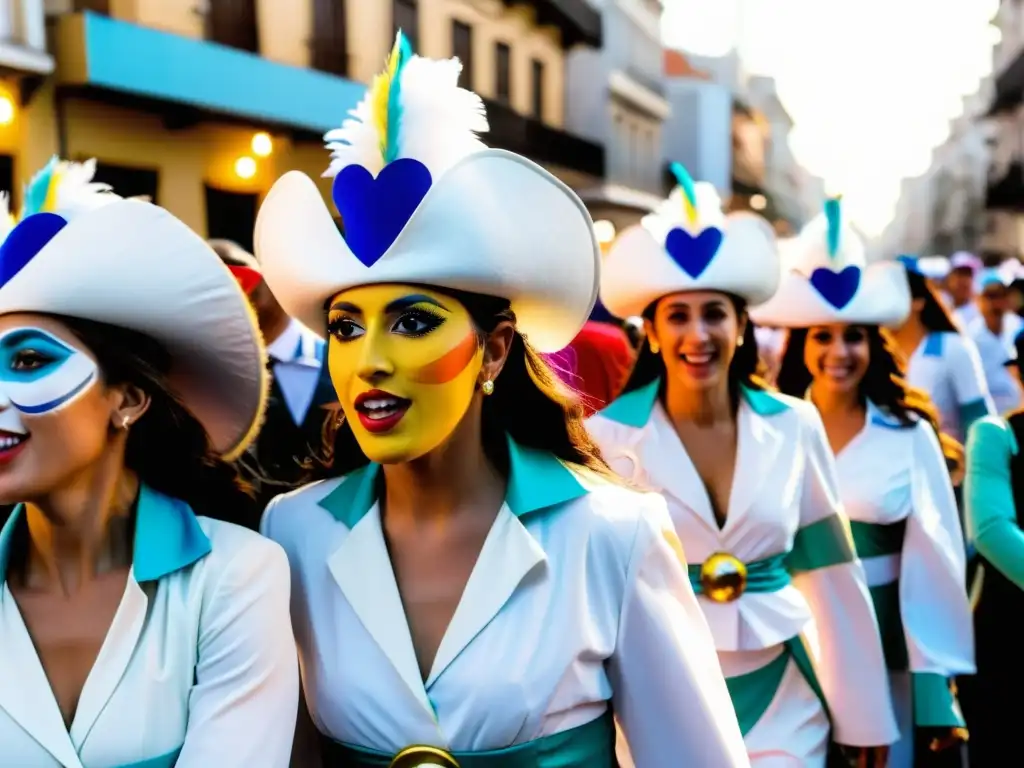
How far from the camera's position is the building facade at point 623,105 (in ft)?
84.3

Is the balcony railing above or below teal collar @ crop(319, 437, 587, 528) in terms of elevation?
above

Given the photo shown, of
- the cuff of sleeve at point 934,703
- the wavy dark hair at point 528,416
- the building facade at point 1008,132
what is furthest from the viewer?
the building facade at point 1008,132

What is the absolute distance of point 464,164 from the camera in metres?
1.92

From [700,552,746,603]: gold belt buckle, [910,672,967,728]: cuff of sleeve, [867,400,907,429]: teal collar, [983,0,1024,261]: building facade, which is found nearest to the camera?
[700,552,746,603]: gold belt buckle

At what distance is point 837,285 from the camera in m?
4.14

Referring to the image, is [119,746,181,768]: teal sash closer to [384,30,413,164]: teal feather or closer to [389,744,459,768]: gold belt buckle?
[389,744,459,768]: gold belt buckle

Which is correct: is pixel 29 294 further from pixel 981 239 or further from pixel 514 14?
pixel 981 239

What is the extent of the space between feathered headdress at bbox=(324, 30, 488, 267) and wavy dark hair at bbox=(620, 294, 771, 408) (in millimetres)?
1602

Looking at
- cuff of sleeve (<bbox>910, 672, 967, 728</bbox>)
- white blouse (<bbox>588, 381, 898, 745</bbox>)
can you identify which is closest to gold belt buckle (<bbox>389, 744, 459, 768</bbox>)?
white blouse (<bbox>588, 381, 898, 745</bbox>)

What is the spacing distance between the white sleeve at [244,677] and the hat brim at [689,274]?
1.83 meters

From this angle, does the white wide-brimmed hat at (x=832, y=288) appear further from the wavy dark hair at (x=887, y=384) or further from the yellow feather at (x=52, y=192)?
the yellow feather at (x=52, y=192)

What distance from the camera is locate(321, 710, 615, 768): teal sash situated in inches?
75.1

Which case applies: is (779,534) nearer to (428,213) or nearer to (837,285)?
(837,285)

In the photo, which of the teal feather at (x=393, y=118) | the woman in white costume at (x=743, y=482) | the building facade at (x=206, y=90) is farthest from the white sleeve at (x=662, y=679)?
the building facade at (x=206, y=90)
